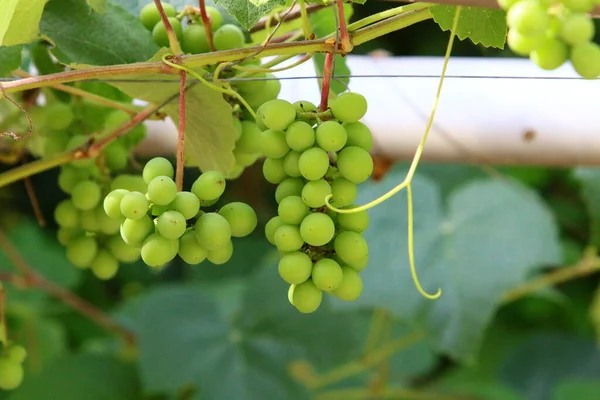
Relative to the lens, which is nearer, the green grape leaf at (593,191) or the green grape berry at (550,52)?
the green grape berry at (550,52)

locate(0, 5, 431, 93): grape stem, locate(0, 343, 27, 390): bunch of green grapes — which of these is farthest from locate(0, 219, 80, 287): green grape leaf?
locate(0, 5, 431, 93): grape stem

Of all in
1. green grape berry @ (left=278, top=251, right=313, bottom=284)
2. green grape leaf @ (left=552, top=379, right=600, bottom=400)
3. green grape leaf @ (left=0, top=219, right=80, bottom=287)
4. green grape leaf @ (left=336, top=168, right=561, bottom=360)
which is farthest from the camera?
green grape leaf @ (left=0, top=219, right=80, bottom=287)

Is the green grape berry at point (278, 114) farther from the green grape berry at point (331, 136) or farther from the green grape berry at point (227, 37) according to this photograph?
the green grape berry at point (227, 37)

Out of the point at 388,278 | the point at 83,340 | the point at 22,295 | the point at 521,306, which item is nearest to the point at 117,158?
the point at 388,278

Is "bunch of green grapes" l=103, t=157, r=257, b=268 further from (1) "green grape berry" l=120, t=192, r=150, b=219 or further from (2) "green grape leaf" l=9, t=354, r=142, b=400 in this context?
(2) "green grape leaf" l=9, t=354, r=142, b=400

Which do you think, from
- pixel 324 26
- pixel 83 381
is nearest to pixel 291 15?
pixel 324 26

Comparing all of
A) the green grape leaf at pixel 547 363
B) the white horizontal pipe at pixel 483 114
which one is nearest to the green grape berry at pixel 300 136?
the white horizontal pipe at pixel 483 114

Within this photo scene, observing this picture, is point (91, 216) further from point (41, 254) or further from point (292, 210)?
point (41, 254)
